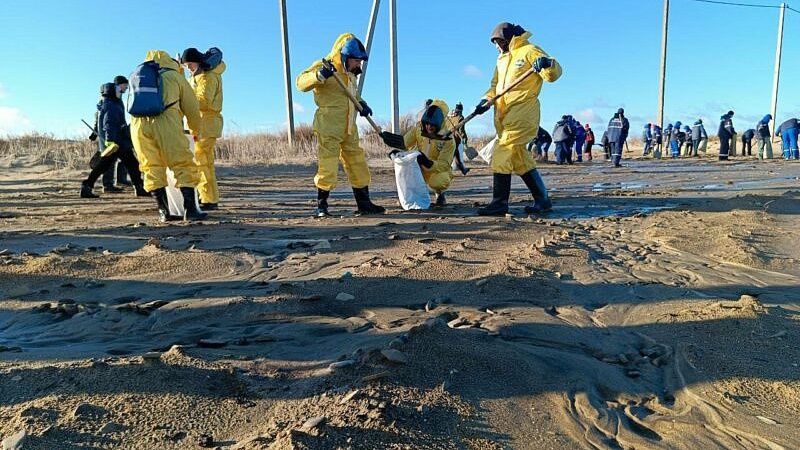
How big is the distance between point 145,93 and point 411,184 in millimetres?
2967

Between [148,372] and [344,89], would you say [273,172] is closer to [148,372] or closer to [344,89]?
[344,89]

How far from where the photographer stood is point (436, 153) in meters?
7.17

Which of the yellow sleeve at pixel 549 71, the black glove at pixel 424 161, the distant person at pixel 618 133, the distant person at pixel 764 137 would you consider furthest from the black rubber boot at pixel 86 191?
the distant person at pixel 764 137

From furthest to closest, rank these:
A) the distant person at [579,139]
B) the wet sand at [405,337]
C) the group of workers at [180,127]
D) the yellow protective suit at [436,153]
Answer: the distant person at [579,139] < the yellow protective suit at [436,153] < the group of workers at [180,127] < the wet sand at [405,337]

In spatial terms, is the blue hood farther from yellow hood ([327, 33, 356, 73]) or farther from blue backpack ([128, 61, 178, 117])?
blue backpack ([128, 61, 178, 117])

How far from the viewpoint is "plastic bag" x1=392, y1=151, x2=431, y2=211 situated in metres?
6.60

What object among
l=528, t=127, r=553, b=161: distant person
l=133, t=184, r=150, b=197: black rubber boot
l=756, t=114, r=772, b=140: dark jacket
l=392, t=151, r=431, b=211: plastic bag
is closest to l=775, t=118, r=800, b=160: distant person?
l=756, t=114, r=772, b=140: dark jacket

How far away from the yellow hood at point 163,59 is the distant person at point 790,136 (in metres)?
22.8

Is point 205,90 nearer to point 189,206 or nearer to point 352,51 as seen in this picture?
point 189,206

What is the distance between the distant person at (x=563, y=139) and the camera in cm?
1986

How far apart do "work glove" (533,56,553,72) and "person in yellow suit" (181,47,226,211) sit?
3812 mm

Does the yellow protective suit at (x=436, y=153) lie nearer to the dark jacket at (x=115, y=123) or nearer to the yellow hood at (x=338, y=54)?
the yellow hood at (x=338, y=54)

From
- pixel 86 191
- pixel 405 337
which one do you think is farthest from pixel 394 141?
pixel 86 191

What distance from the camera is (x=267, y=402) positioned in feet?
6.28
